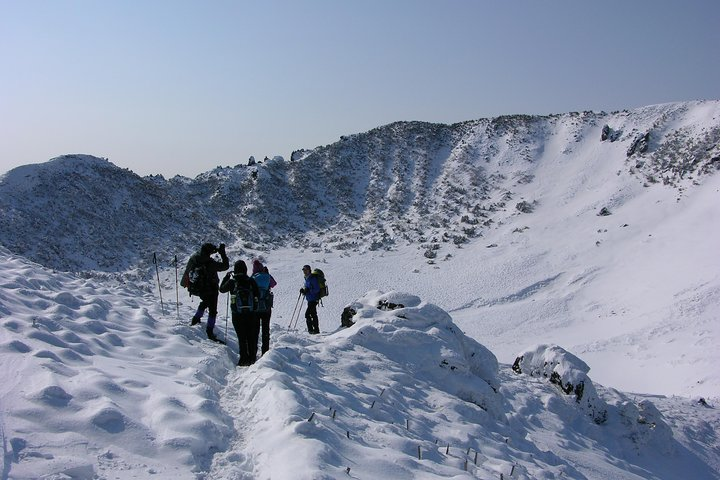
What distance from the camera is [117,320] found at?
32.0 feet

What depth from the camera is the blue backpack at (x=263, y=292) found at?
9227mm

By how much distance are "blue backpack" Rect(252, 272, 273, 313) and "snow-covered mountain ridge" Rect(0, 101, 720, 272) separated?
24258mm

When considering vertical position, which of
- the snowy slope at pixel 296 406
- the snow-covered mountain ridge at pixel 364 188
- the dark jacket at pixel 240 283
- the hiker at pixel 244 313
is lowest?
the snowy slope at pixel 296 406

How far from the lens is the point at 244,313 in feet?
29.4

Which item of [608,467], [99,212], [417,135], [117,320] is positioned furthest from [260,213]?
[608,467]

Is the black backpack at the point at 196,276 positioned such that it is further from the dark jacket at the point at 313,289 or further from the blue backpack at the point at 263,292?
the dark jacket at the point at 313,289

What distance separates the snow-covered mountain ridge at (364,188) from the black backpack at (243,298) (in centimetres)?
2447

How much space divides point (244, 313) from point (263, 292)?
59 cm

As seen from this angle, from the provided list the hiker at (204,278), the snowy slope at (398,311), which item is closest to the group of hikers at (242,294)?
the hiker at (204,278)

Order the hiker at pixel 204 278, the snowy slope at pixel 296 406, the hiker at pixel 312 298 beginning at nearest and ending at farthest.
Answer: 1. the snowy slope at pixel 296 406
2. the hiker at pixel 204 278
3. the hiker at pixel 312 298

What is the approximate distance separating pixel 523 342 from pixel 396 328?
13121 millimetres

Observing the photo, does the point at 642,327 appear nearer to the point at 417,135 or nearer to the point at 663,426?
the point at 663,426

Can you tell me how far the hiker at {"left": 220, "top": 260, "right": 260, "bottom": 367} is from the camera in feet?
29.4

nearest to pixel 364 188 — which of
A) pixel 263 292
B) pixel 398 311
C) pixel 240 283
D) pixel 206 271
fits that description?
pixel 398 311
